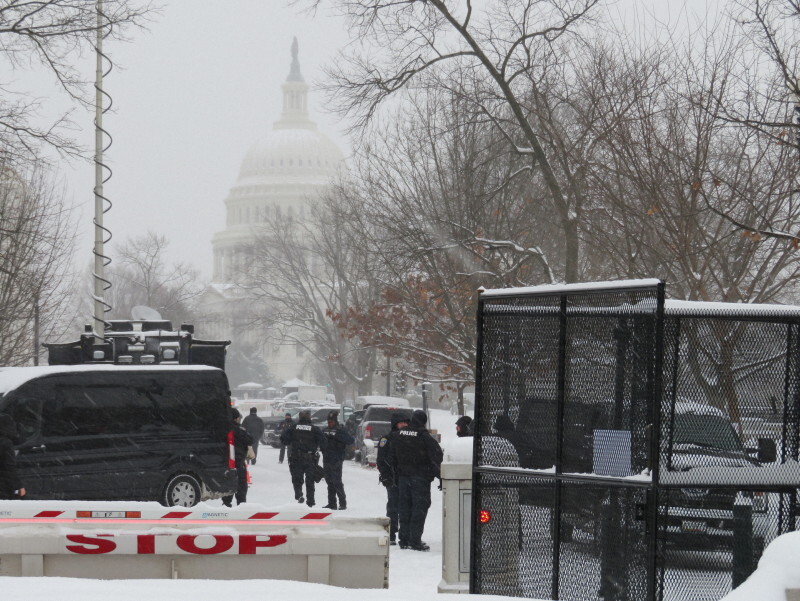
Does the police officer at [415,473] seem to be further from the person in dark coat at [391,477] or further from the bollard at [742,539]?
the bollard at [742,539]

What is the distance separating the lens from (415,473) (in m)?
14.6

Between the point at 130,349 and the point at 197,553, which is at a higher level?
the point at 130,349

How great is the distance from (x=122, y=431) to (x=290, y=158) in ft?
513

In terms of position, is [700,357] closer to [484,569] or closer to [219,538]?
[484,569]

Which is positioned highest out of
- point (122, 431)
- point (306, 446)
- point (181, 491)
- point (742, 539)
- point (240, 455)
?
point (742, 539)

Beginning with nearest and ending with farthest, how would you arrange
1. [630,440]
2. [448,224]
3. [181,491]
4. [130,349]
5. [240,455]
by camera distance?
[630,440]
[181,491]
[130,349]
[240,455]
[448,224]

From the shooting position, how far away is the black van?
16.6m

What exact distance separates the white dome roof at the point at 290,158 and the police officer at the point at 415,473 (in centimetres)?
15058

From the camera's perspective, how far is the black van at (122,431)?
16.6 m

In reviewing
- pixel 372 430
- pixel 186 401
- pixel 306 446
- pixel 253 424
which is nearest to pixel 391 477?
pixel 186 401

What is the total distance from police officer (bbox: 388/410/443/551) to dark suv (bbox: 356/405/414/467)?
17.1 m

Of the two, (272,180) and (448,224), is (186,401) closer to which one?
(448,224)

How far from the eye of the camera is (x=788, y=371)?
7.94 meters

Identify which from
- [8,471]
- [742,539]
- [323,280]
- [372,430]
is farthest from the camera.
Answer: [323,280]
